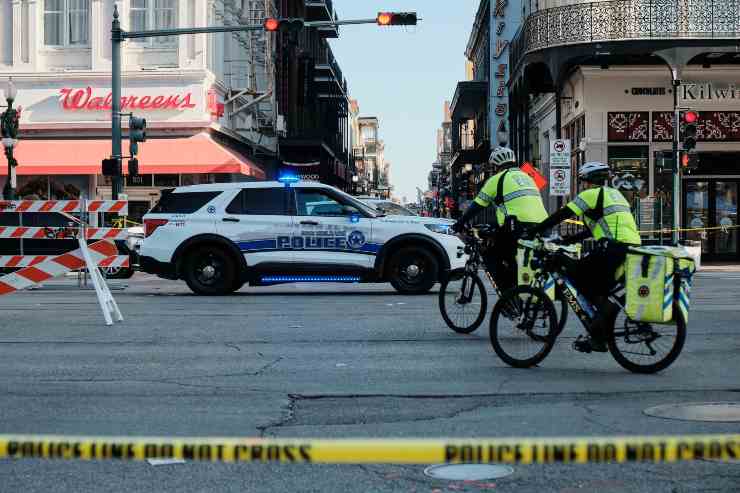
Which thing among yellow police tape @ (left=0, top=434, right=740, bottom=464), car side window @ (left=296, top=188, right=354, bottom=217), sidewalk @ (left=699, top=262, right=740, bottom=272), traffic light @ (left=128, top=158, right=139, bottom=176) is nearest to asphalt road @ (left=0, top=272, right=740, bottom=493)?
yellow police tape @ (left=0, top=434, right=740, bottom=464)

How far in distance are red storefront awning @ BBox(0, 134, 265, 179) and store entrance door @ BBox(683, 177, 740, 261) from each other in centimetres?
1307

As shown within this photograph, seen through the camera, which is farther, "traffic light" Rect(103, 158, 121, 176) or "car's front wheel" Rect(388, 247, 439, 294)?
"traffic light" Rect(103, 158, 121, 176)

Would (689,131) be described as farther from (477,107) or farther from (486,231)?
(477,107)

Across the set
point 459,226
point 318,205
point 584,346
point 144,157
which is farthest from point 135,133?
point 584,346

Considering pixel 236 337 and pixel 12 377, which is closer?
pixel 12 377

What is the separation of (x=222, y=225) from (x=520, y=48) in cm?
1992

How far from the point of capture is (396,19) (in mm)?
24969

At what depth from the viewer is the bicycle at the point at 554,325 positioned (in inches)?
345

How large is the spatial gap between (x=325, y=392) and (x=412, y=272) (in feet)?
32.1

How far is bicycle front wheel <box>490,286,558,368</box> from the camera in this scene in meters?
9.13

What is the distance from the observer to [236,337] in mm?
11852

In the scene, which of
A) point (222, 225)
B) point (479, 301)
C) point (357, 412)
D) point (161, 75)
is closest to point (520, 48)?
point (161, 75)

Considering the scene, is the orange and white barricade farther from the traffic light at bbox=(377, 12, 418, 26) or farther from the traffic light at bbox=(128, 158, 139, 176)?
the traffic light at bbox=(128, 158, 139, 176)

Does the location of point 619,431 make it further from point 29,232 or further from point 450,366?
point 29,232
